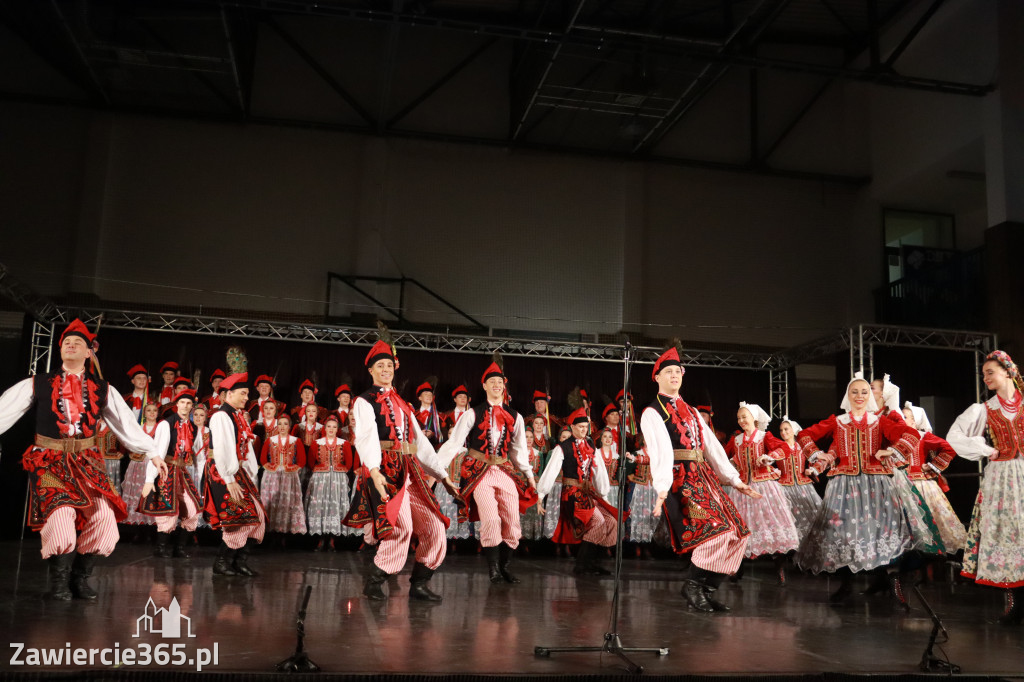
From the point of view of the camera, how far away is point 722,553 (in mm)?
4891

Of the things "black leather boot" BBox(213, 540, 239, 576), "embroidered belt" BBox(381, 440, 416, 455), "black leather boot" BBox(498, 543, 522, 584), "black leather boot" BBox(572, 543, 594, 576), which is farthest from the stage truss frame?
"embroidered belt" BBox(381, 440, 416, 455)

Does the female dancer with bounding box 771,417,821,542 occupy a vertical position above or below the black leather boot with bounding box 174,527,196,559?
above

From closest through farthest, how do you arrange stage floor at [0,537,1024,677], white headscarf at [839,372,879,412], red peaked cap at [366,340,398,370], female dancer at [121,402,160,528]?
stage floor at [0,537,1024,677] → red peaked cap at [366,340,398,370] → white headscarf at [839,372,879,412] → female dancer at [121,402,160,528]

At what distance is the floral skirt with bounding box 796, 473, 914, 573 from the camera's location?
5398 millimetres

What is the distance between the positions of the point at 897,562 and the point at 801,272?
8.49 metres

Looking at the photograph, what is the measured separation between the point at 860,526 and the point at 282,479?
6.31 m

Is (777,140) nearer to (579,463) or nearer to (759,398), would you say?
(759,398)

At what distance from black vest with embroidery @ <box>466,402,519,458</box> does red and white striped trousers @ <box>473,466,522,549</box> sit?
5.5 inches

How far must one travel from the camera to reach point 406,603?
5020 mm

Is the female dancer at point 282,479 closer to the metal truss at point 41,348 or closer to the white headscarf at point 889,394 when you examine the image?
the metal truss at point 41,348

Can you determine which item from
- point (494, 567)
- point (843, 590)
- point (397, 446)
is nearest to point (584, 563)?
point (494, 567)

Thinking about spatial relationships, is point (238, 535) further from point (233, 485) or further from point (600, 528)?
point (600, 528)

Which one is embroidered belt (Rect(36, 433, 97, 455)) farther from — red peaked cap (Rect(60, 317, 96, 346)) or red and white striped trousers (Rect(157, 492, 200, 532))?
red and white striped trousers (Rect(157, 492, 200, 532))

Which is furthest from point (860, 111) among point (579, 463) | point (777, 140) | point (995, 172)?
point (579, 463)
